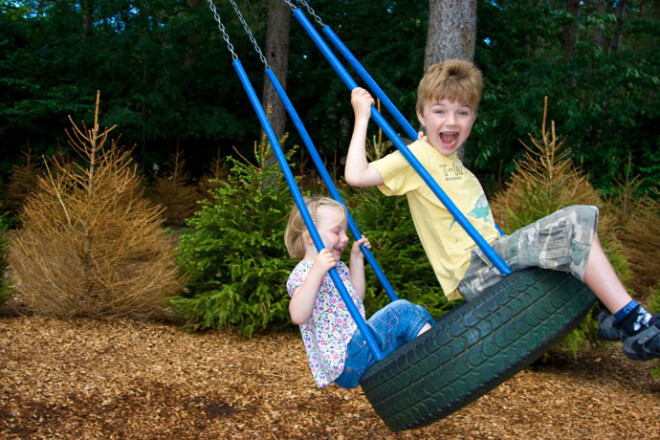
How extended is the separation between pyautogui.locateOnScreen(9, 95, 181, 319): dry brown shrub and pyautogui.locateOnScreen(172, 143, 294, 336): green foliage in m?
0.28

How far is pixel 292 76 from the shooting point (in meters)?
13.9

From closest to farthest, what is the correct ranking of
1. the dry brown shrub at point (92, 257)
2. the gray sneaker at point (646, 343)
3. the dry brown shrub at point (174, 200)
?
the gray sneaker at point (646, 343) → the dry brown shrub at point (92, 257) → the dry brown shrub at point (174, 200)

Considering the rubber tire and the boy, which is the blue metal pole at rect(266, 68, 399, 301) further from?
the rubber tire

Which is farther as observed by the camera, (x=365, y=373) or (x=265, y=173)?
(x=265, y=173)

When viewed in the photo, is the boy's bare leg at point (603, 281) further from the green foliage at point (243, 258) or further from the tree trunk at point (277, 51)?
the tree trunk at point (277, 51)

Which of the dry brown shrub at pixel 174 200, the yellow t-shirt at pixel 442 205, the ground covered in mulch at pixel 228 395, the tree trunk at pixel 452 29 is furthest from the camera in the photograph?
the dry brown shrub at pixel 174 200

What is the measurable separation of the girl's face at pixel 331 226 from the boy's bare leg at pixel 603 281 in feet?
2.89

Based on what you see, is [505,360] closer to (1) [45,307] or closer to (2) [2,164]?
(1) [45,307]

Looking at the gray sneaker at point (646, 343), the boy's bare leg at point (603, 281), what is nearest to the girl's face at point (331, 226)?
the boy's bare leg at point (603, 281)

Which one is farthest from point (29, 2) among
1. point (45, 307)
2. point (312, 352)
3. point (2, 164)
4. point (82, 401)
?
point (312, 352)

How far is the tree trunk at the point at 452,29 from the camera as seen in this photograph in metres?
5.73

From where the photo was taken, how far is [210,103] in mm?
14219

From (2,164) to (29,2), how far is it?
10.9 m

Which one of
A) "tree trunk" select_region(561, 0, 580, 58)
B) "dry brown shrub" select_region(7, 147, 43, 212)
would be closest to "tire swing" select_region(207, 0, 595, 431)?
"dry brown shrub" select_region(7, 147, 43, 212)
